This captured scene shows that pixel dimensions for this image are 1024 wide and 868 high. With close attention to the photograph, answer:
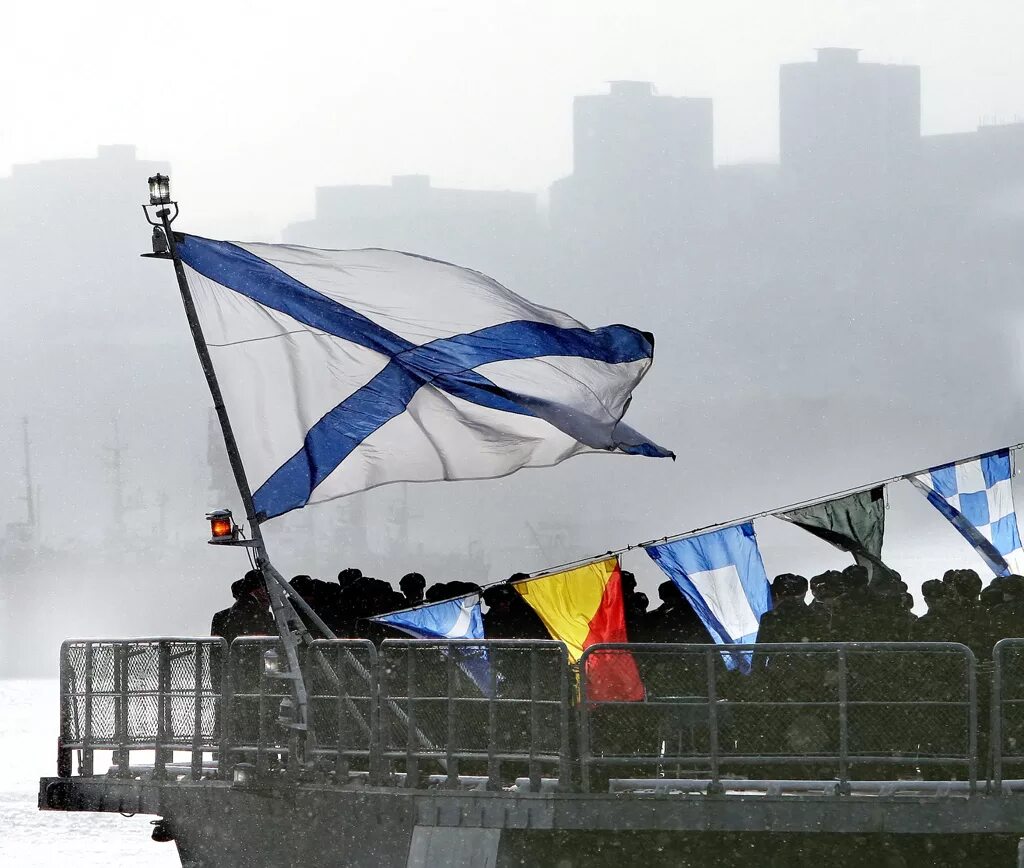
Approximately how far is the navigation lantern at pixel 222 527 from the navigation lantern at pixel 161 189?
263cm

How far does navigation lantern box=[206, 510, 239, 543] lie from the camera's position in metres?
13.5

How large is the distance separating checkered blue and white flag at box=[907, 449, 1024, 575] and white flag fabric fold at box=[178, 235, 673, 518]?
9.78 feet

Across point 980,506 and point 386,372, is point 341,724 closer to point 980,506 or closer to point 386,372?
point 386,372

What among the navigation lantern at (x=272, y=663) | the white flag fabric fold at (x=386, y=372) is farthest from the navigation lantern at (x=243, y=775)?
the white flag fabric fold at (x=386, y=372)

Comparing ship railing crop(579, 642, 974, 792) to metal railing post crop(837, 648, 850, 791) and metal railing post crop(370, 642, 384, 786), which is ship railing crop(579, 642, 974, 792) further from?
metal railing post crop(370, 642, 384, 786)

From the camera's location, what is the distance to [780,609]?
13000 millimetres

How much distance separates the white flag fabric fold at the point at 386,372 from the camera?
14.4m

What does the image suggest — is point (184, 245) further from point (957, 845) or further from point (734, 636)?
point (957, 845)

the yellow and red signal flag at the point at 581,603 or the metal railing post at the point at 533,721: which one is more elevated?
the yellow and red signal flag at the point at 581,603

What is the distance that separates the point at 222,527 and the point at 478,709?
2553 millimetres

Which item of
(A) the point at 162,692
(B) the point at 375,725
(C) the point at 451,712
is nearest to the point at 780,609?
(C) the point at 451,712

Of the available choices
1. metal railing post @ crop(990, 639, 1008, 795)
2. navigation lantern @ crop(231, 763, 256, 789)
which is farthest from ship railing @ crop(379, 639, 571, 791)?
metal railing post @ crop(990, 639, 1008, 795)

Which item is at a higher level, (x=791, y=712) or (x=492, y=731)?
(x=791, y=712)

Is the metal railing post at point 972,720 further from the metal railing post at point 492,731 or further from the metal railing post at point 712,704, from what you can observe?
the metal railing post at point 492,731
